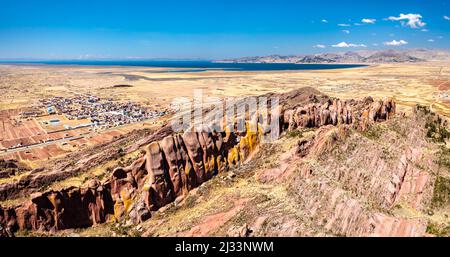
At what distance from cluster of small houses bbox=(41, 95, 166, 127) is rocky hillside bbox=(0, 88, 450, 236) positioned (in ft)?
228

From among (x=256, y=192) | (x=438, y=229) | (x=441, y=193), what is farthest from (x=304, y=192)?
(x=441, y=193)

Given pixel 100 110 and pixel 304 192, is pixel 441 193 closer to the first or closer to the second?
pixel 304 192

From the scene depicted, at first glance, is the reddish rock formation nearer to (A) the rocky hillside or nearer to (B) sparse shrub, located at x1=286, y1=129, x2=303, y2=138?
(A) the rocky hillside

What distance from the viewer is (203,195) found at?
2695cm

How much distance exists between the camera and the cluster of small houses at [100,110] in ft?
322

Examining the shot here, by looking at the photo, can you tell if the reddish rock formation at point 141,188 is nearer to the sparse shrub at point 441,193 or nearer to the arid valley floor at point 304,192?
the arid valley floor at point 304,192

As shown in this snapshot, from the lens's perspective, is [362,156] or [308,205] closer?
[308,205]

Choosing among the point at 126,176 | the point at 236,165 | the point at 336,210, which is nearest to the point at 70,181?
the point at 126,176

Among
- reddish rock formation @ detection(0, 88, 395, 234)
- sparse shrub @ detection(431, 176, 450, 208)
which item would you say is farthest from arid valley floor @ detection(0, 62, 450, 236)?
reddish rock formation @ detection(0, 88, 395, 234)

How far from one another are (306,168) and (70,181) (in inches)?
812

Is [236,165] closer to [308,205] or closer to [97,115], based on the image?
[308,205]

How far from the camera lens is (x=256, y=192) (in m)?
25.2

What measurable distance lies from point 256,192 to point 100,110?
104 metres

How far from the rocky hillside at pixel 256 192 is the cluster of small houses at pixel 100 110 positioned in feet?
228
